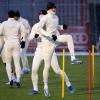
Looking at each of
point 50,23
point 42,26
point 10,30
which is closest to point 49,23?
point 50,23

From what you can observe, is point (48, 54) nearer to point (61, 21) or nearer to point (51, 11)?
point (51, 11)

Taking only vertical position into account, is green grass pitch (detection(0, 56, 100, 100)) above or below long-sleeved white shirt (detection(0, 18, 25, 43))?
below

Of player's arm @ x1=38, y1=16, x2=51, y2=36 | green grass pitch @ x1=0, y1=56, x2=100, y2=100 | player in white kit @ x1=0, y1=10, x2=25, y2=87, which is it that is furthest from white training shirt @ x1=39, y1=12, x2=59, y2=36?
player in white kit @ x1=0, y1=10, x2=25, y2=87

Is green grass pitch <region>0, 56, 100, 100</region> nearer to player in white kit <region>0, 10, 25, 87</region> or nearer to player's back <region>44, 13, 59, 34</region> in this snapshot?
player in white kit <region>0, 10, 25, 87</region>

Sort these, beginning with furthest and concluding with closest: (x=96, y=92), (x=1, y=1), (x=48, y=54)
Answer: (x=1, y=1), (x=96, y=92), (x=48, y=54)

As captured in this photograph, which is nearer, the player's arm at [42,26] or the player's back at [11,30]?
the player's arm at [42,26]

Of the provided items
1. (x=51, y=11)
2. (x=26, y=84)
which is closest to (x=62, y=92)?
(x=51, y=11)

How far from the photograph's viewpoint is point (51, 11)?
59.1 feet

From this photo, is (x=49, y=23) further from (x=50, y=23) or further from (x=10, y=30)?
(x=10, y=30)

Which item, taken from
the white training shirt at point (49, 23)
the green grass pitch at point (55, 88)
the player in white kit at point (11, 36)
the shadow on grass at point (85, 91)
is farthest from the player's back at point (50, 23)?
the player in white kit at point (11, 36)

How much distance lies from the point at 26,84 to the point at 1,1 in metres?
16.1

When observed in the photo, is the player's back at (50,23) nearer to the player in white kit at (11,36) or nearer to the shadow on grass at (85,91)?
the shadow on grass at (85,91)

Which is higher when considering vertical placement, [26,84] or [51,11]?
[51,11]

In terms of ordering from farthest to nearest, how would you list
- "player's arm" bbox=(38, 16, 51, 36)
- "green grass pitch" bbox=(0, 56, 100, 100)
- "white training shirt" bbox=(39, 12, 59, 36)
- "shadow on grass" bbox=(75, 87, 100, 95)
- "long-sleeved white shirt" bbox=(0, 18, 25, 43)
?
"long-sleeved white shirt" bbox=(0, 18, 25, 43), "shadow on grass" bbox=(75, 87, 100, 95), "green grass pitch" bbox=(0, 56, 100, 100), "white training shirt" bbox=(39, 12, 59, 36), "player's arm" bbox=(38, 16, 51, 36)
